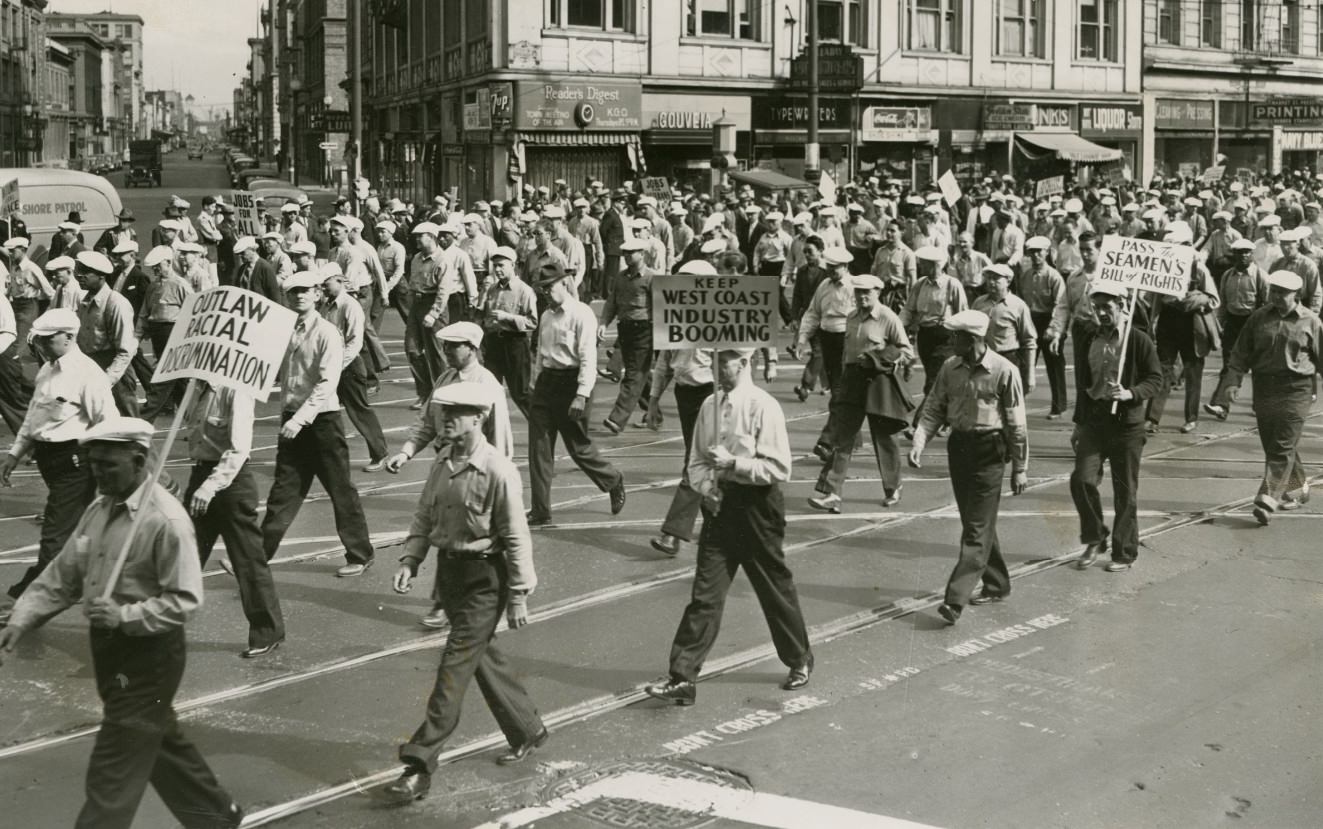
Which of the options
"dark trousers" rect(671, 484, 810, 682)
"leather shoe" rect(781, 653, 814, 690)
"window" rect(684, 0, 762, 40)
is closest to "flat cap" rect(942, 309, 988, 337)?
"dark trousers" rect(671, 484, 810, 682)

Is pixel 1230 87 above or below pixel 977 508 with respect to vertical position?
above

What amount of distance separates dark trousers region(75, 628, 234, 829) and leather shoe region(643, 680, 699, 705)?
7.99 ft

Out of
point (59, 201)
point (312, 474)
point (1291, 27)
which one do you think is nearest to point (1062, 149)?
Answer: point (1291, 27)

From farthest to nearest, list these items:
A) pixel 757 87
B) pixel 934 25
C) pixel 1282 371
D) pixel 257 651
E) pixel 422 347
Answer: pixel 934 25 → pixel 757 87 → pixel 422 347 → pixel 1282 371 → pixel 257 651

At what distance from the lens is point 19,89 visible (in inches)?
4112

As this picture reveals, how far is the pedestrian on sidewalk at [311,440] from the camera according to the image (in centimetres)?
1011

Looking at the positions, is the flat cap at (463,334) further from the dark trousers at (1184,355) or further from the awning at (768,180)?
the awning at (768,180)

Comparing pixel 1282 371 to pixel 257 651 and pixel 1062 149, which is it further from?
pixel 1062 149

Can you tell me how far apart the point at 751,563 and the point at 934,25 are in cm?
3580

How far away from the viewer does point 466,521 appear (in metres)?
7.01

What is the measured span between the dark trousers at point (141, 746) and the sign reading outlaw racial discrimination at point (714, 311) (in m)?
3.92

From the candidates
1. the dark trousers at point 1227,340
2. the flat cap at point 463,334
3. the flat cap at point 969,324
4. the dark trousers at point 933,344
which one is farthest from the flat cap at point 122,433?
the dark trousers at point 1227,340

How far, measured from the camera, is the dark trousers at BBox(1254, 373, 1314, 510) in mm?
12227

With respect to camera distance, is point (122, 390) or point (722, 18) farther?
point (722, 18)
